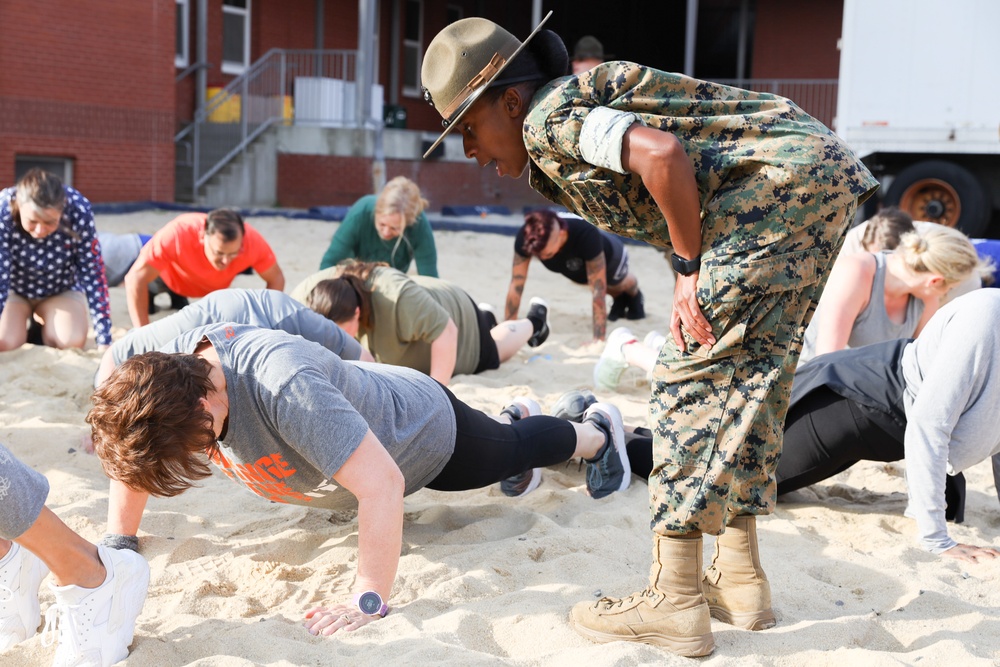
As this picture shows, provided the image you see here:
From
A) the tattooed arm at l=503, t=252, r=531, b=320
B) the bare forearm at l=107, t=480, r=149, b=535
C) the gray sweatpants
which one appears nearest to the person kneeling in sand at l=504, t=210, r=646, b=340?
the tattooed arm at l=503, t=252, r=531, b=320

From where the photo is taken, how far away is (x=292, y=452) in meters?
2.82

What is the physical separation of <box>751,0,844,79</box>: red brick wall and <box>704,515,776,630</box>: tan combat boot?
16648 millimetres

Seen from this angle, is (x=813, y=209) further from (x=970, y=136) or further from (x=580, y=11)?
(x=580, y=11)

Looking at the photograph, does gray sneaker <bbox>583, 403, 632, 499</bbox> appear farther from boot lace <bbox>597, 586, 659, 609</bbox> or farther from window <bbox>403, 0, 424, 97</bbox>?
window <bbox>403, 0, 424, 97</bbox>

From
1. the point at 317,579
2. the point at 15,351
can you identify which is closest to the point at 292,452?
the point at 317,579

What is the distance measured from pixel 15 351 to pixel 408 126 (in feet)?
46.1


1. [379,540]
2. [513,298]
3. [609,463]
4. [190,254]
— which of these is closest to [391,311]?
[609,463]

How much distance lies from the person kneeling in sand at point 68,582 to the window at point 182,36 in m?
14.4

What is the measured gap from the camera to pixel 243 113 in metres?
15.1

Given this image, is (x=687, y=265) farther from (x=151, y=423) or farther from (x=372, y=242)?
(x=372, y=242)

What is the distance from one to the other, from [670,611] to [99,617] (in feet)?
4.67

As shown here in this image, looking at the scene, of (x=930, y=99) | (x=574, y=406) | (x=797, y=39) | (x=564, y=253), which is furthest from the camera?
(x=797, y=39)

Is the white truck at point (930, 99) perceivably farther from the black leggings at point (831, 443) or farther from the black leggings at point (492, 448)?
the black leggings at point (492, 448)

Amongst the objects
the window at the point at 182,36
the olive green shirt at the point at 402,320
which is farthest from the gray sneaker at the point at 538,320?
the window at the point at 182,36
